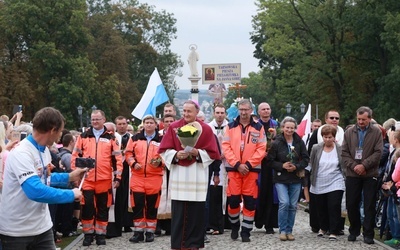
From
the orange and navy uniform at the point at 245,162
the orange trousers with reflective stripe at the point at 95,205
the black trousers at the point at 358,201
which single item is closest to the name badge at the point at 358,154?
the black trousers at the point at 358,201

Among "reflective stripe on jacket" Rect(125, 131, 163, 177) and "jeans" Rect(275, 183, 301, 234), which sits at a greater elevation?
"reflective stripe on jacket" Rect(125, 131, 163, 177)

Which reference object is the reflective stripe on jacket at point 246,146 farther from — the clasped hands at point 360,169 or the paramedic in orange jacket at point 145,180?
the clasped hands at point 360,169

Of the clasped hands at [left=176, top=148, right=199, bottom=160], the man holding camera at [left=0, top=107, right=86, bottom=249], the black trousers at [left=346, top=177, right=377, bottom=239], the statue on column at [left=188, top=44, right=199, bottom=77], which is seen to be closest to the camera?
the man holding camera at [left=0, top=107, right=86, bottom=249]

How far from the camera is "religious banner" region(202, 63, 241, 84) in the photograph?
138ft

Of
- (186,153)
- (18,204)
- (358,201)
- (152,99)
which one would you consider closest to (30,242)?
(18,204)

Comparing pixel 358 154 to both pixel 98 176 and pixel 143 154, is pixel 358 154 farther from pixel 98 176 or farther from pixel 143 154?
pixel 98 176

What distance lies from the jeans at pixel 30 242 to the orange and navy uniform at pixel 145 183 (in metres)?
5.61

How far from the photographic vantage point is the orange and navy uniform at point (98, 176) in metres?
11.3

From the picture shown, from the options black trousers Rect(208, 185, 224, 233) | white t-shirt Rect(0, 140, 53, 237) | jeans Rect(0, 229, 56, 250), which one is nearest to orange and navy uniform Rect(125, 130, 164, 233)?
black trousers Rect(208, 185, 224, 233)

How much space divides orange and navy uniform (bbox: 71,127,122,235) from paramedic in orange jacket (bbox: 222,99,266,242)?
1.74 meters

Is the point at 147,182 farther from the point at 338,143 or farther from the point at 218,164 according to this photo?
the point at 338,143

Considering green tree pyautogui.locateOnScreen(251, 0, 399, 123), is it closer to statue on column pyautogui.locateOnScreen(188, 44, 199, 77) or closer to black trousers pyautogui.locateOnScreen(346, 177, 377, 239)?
statue on column pyautogui.locateOnScreen(188, 44, 199, 77)

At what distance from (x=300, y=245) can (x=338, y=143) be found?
8.31ft

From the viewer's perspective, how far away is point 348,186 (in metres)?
11.5
